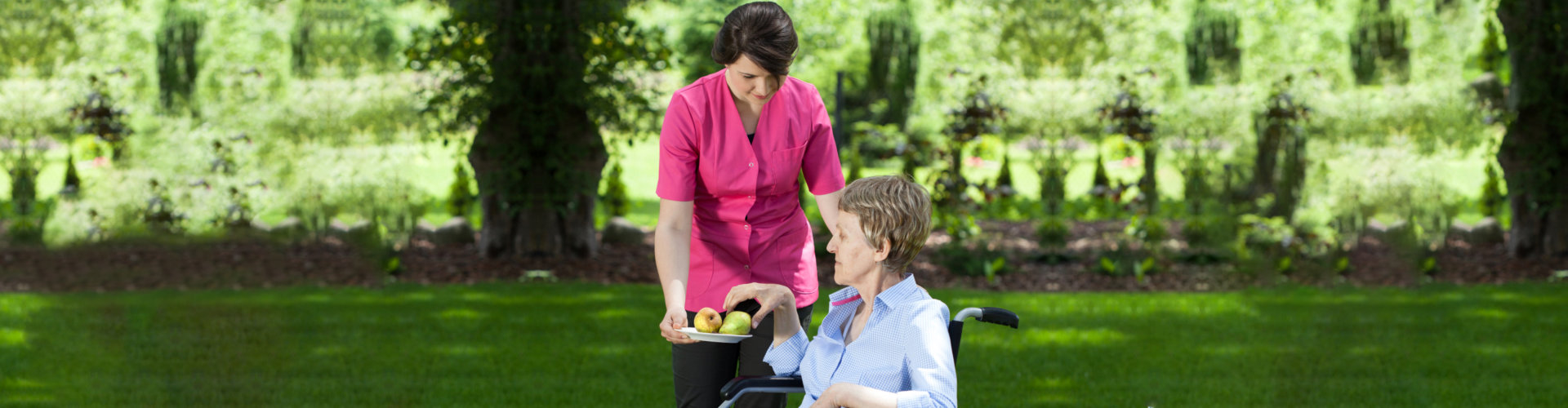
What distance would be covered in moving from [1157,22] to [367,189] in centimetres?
600

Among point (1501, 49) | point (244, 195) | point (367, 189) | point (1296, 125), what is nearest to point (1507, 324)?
point (1296, 125)

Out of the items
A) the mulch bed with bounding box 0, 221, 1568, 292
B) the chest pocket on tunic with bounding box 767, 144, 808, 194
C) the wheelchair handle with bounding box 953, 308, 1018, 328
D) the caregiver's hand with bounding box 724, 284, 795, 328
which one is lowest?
the mulch bed with bounding box 0, 221, 1568, 292

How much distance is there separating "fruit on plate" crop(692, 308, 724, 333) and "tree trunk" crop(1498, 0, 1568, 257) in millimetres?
7848

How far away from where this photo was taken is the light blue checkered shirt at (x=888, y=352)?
6.55 ft

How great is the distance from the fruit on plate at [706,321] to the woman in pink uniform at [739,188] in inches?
1.8

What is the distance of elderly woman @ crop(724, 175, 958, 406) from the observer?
2012 mm

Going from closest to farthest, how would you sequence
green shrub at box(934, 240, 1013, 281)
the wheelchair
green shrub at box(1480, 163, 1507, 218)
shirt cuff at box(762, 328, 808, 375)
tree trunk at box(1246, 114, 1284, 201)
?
the wheelchair < shirt cuff at box(762, 328, 808, 375) < green shrub at box(934, 240, 1013, 281) < tree trunk at box(1246, 114, 1284, 201) < green shrub at box(1480, 163, 1507, 218)

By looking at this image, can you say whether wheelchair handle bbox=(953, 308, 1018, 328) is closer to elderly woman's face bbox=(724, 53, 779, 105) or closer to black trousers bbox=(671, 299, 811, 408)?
black trousers bbox=(671, 299, 811, 408)

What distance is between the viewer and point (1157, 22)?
364 inches

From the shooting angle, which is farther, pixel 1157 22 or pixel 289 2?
pixel 1157 22

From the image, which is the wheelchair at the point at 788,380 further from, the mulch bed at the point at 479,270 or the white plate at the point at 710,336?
the mulch bed at the point at 479,270

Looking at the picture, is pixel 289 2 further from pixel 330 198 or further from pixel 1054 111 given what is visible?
pixel 1054 111

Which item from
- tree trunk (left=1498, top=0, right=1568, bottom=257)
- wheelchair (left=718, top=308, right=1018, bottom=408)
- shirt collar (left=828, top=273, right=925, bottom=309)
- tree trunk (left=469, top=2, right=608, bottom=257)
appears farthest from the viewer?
tree trunk (left=1498, top=0, right=1568, bottom=257)

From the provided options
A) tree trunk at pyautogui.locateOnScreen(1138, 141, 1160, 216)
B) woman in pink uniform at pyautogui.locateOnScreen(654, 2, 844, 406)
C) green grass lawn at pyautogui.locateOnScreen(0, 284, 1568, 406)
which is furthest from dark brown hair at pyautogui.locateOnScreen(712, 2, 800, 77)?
tree trunk at pyautogui.locateOnScreen(1138, 141, 1160, 216)
